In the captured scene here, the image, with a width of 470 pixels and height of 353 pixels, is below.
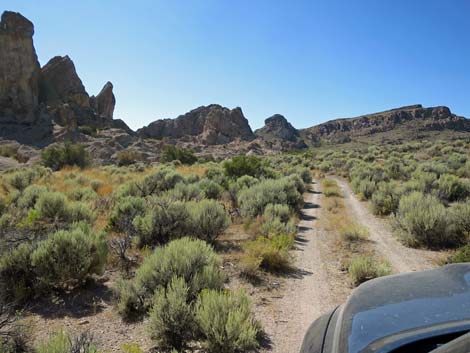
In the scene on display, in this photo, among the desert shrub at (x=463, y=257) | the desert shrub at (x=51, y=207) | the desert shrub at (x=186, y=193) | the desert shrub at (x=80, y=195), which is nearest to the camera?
the desert shrub at (x=463, y=257)

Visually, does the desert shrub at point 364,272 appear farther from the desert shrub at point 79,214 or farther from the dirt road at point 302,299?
the desert shrub at point 79,214

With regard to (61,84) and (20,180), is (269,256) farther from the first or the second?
(61,84)

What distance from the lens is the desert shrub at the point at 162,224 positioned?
741 cm

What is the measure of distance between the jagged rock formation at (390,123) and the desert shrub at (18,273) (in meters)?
109


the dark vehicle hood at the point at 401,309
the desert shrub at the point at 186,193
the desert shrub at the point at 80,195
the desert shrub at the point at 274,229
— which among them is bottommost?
the desert shrub at the point at 274,229

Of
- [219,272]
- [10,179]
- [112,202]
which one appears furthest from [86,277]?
[10,179]

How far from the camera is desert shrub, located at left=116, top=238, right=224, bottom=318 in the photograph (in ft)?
14.8

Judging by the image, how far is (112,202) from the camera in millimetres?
11359

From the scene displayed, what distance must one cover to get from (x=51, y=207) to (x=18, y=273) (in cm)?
419

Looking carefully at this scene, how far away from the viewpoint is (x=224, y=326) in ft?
11.6

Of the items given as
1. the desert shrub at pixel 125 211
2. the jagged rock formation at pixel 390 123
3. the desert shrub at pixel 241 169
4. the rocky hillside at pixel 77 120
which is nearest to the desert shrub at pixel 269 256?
the desert shrub at pixel 125 211

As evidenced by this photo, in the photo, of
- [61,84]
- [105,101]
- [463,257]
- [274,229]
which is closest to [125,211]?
[274,229]

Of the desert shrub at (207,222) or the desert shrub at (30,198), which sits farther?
the desert shrub at (30,198)

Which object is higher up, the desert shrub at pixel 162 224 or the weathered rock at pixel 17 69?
the weathered rock at pixel 17 69
